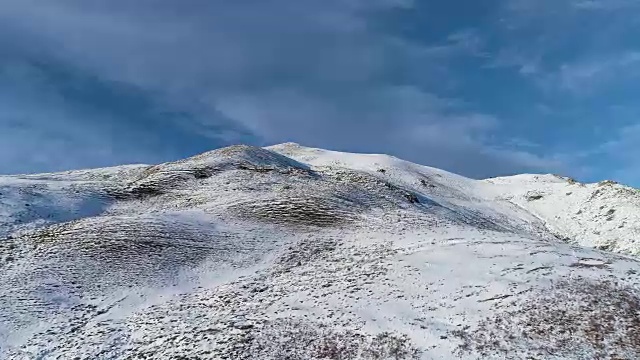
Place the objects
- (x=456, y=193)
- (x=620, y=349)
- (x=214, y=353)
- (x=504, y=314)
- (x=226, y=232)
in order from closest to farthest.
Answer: (x=620, y=349) → (x=214, y=353) → (x=504, y=314) → (x=226, y=232) → (x=456, y=193)

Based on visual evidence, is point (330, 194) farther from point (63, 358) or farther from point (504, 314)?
point (63, 358)

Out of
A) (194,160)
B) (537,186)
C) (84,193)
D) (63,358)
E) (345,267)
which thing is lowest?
(63,358)

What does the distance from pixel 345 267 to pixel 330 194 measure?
576 inches

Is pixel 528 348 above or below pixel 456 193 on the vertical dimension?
below

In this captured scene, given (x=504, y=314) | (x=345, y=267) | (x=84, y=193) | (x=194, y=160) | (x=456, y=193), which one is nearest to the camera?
(x=504, y=314)

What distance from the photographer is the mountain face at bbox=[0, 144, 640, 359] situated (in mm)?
19250

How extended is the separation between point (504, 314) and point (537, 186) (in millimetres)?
55669

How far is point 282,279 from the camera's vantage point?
26.4 meters

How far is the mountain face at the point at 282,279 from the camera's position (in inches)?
758

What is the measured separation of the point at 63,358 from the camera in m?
19.1

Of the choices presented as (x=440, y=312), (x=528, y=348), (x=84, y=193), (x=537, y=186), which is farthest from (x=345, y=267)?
(x=537, y=186)

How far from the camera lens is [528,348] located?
1808 cm

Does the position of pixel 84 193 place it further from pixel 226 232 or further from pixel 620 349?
pixel 620 349

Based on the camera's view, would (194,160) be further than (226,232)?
Yes
